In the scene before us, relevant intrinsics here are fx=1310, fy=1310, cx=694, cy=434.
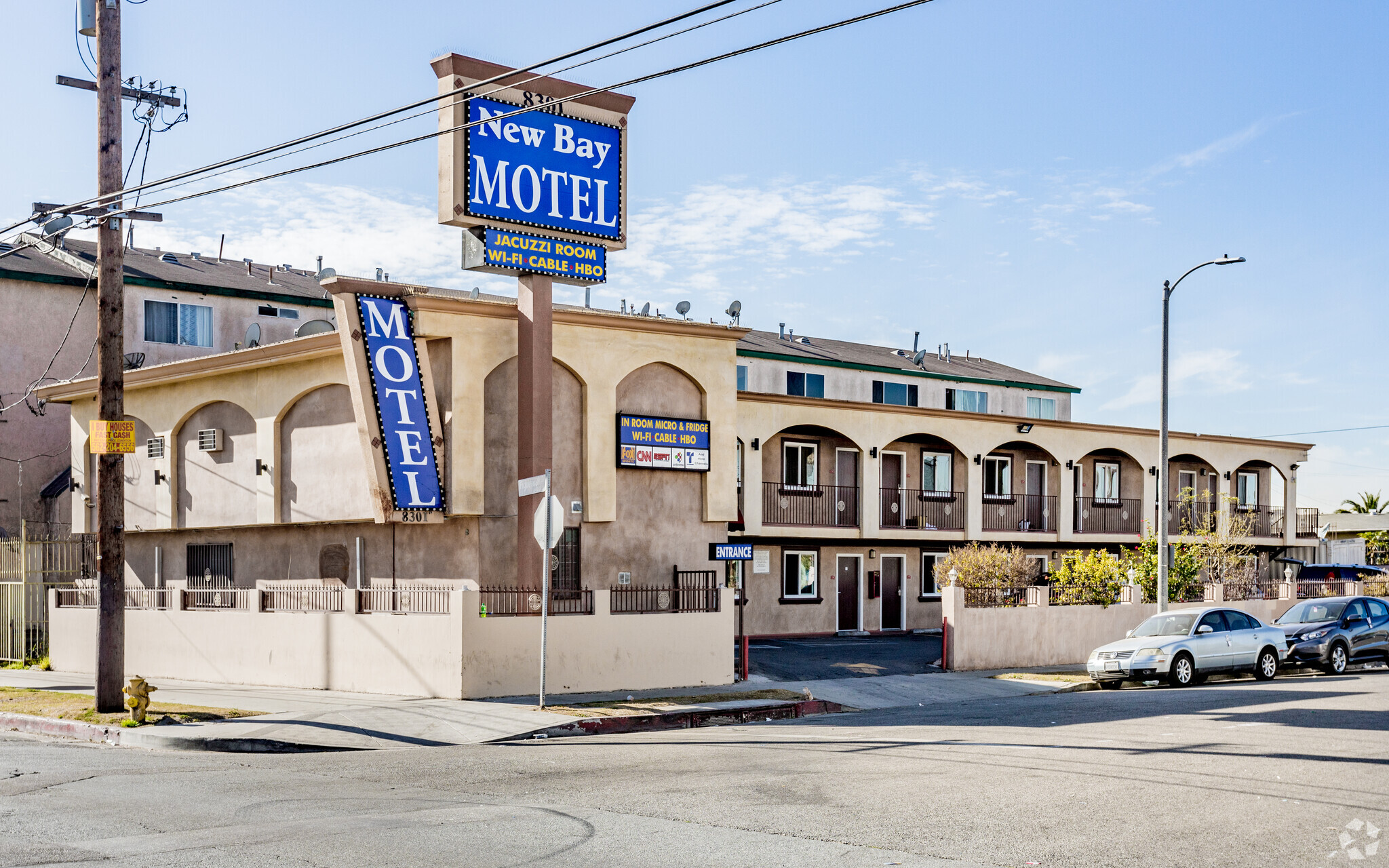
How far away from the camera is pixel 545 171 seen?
893 inches

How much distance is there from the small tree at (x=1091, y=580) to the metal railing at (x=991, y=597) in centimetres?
241

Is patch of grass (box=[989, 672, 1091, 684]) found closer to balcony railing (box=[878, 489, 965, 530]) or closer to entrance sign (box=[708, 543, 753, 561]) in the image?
entrance sign (box=[708, 543, 753, 561])

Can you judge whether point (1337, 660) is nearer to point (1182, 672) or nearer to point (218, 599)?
point (1182, 672)

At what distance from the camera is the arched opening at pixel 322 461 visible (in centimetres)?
2427

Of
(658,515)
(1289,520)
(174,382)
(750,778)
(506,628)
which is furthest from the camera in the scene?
(1289,520)

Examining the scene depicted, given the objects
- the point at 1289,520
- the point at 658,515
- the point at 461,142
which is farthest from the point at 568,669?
the point at 1289,520

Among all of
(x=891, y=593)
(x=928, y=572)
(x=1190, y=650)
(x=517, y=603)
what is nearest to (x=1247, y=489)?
(x=928, y=572)

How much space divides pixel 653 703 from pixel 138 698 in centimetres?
727

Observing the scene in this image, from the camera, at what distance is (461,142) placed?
21594mm

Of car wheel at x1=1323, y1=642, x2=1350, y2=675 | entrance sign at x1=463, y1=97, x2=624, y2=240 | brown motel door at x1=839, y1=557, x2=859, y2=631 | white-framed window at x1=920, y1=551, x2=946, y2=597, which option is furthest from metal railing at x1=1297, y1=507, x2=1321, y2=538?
entrance sign at x1=463, y1=97, x2=624, y2=240

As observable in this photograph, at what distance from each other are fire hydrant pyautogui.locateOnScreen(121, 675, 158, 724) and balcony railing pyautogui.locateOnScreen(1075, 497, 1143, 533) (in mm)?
31383

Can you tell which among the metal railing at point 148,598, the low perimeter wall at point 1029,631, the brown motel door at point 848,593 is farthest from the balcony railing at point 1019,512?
the metal railing at point 148,598

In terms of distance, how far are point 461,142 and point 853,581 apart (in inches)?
834

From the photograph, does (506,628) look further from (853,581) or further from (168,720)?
(853,581)
